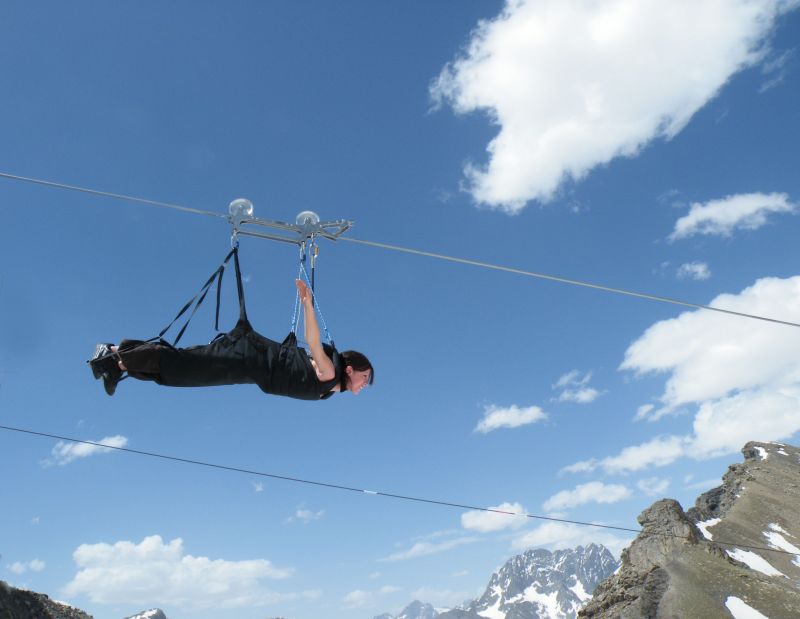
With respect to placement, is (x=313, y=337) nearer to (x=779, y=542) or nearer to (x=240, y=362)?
(x=240, y=362)

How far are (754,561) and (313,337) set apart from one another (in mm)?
158184

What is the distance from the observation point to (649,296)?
11266 millimetres

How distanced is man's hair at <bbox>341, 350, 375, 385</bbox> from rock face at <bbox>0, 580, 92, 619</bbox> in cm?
13920

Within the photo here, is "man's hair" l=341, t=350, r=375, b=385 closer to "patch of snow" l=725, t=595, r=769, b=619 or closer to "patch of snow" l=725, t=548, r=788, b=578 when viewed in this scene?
"patch of snow" l=725, t=595, r=769, b=619

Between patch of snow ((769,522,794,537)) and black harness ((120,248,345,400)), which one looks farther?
patch of snow ((769,522,794,537))

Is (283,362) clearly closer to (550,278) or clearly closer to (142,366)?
(142,366)

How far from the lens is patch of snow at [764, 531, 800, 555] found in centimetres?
14038

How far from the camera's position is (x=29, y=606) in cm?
13438

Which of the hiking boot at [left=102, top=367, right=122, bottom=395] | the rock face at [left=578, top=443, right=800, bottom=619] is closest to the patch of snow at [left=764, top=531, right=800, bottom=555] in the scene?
the rock face at [left=578, top=443, right=800, bottom=619]

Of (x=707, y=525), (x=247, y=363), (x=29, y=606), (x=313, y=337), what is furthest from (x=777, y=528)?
(x=247, y=363)

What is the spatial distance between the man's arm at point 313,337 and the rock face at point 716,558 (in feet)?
373

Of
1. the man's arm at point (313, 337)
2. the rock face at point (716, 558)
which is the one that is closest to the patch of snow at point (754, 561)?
the rock face at point (716, 558)

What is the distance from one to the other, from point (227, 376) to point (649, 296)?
7370mm

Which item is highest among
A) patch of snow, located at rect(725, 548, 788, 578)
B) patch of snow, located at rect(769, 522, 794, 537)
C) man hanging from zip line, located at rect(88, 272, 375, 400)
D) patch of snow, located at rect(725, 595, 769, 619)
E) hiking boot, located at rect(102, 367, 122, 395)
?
patch of snow, located at rect(769, 522, 794, 537)
